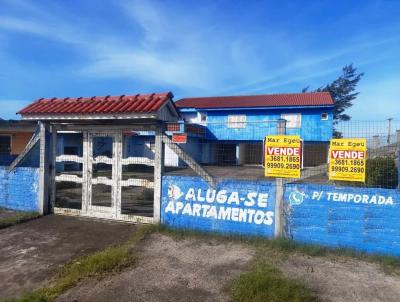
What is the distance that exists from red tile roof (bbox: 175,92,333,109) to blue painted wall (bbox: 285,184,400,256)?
25639mm

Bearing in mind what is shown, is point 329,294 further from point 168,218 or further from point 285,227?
point 168,218

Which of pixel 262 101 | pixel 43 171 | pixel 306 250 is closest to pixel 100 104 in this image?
pixel 43 171

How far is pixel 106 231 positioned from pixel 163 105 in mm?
2968

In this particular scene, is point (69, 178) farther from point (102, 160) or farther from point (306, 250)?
point (306, 250)

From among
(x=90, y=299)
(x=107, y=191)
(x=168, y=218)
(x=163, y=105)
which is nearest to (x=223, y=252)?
(x=168, y=218)

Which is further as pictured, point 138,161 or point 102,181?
point 102,181

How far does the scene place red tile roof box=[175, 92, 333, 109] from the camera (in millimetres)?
31297

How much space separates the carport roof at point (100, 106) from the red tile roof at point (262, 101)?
24.4 m

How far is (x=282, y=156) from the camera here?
6547mm

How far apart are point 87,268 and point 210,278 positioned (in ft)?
6.37

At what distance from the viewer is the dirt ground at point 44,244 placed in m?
5.36

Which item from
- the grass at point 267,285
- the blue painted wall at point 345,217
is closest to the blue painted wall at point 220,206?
the blue painted wall at point 345,217

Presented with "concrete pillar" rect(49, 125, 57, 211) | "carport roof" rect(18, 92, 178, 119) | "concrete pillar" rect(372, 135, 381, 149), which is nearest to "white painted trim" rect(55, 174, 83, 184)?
"concrete pillar" rect(49, 125, 57, 211)

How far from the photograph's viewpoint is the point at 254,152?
381 inches
